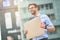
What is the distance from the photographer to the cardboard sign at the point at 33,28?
1.36 metres

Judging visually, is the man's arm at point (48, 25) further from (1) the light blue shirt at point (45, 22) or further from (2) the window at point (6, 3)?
(2) the window at point (6, 3)

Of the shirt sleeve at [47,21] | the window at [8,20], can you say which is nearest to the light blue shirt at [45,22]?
the shirt sleeve at [47,21]

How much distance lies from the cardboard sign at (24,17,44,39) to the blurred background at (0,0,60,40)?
0.12ft

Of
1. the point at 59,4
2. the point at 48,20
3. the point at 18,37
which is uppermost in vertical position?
the point at 59,4

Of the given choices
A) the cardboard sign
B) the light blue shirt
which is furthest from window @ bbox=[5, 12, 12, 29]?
the light blue shirt

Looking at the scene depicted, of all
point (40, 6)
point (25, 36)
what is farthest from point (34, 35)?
point (40, 6)

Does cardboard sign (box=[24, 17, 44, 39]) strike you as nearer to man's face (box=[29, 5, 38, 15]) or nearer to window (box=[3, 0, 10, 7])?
man's face (box=[29, 5, 38, 15])

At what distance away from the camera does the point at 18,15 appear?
1.40 metres

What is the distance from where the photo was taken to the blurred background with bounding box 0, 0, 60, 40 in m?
1.36

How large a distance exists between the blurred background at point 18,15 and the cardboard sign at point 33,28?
0.04 metres

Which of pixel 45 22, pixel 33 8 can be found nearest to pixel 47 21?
pixel 45 22

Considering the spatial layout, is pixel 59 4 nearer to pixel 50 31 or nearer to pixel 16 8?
pixel 50 31

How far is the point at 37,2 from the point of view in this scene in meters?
1.38

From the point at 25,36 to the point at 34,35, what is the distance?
0.22 ft
